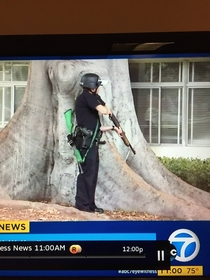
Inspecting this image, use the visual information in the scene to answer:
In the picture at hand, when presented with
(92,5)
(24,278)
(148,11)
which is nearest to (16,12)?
(92,5)

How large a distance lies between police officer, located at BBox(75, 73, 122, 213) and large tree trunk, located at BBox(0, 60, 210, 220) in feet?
0.06

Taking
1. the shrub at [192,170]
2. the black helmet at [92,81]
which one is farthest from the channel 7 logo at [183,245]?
the black helmet at [92,81]

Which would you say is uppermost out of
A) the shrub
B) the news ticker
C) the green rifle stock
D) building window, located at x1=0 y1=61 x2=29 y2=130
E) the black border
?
the black border

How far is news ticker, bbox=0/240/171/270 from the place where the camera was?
1.54 meters

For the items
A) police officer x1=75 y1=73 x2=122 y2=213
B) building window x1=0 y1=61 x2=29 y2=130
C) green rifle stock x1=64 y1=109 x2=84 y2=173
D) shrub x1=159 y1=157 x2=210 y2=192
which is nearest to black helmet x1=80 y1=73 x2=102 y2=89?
police officer x1=75 y1=73 x2=122 y2=213

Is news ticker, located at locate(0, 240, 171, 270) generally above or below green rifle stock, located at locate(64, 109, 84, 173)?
below

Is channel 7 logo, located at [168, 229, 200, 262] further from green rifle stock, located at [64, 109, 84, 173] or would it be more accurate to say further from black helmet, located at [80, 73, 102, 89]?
black helmet, located at [80, 73, 102, 89]

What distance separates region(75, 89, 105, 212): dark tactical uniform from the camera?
159 centimetres

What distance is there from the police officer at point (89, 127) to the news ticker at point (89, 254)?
136 mm

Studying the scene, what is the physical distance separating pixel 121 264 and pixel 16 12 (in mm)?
1055

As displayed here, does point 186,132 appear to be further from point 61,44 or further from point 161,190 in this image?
point 61,44

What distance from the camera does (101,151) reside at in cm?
160

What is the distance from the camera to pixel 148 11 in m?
1.80

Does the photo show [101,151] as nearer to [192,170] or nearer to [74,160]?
[74,160]
